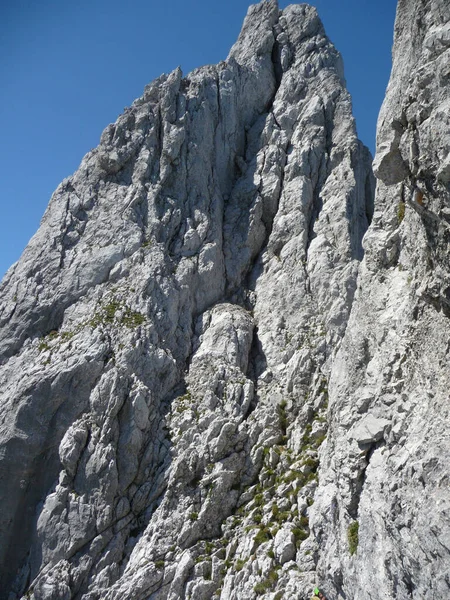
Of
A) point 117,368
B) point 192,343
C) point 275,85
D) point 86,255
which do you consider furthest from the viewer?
point 275,85

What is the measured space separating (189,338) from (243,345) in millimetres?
3972

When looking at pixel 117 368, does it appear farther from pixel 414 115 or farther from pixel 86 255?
pixel 414 115

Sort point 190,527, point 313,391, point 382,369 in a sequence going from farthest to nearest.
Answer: point 313,391, point 190,527, point 382,369

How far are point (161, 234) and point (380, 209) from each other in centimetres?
2032

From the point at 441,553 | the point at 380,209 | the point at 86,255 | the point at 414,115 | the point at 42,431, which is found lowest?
the point at 441,553

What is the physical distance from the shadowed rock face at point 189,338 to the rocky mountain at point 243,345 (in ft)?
0.46

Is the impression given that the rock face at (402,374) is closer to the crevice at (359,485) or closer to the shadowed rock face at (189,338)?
the crevice at (359,485)

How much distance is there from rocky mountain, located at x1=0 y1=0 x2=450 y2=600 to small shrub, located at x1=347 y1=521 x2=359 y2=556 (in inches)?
9.9

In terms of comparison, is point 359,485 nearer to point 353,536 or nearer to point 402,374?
point 353,536

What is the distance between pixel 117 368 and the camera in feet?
99.9

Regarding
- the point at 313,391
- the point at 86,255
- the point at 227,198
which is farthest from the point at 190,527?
the point at 227,198

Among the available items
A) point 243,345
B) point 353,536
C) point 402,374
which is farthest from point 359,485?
point 243,345

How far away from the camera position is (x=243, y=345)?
32.5 meters

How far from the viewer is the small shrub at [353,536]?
16.8m
